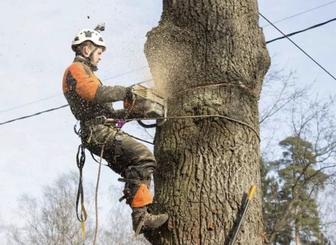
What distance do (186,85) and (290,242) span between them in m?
31.8

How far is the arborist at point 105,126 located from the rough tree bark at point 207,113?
0.11 meters

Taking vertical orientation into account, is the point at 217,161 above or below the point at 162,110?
below

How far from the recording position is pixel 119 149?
414 centimetres

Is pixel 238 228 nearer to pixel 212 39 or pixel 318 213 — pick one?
pixel 212 39

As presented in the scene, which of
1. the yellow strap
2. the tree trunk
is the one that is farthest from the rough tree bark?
the tree trunk

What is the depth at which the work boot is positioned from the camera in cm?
365

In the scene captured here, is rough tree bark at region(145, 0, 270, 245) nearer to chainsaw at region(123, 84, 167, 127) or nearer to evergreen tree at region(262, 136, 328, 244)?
chainsaw at region(123, 84, 167, 127)

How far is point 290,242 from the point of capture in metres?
34.2

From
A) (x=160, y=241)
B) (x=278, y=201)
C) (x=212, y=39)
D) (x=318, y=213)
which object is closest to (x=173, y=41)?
(x=212, y=39)

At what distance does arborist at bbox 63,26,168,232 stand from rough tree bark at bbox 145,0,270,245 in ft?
0.35

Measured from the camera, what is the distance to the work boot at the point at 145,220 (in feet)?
12.0

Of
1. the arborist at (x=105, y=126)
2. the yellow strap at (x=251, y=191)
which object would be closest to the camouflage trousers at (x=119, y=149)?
the arborist at (x=105, y=126)

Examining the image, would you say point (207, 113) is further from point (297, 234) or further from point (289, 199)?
point (297, 234)

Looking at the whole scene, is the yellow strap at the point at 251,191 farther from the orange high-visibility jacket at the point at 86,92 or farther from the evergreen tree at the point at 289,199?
the evergreen tree at the point at 289,199
